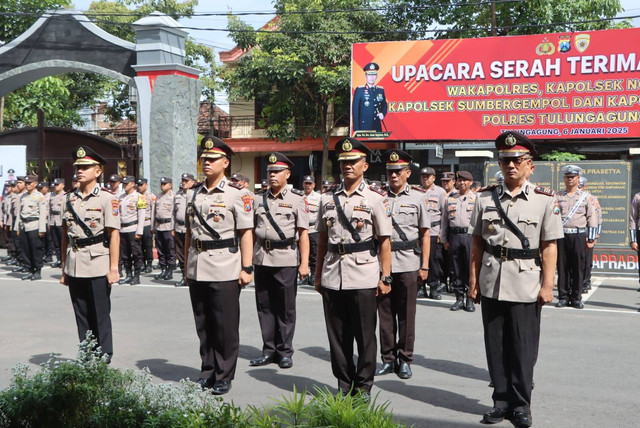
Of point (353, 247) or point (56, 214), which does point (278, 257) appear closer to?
point (353, 247)

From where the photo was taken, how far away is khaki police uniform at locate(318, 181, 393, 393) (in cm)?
513

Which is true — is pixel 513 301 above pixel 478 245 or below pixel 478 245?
below

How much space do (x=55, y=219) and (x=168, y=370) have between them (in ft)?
33.3

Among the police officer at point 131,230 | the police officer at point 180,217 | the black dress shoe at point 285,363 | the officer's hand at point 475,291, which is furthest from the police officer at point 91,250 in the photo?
the police officer at point 131,230

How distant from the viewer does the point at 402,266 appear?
645 cm

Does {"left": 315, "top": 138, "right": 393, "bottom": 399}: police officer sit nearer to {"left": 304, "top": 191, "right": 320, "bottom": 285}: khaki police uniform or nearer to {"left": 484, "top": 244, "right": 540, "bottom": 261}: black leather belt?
{"left": 484, "top": 244, "right": 540, "bottom": 261}: black leather belt

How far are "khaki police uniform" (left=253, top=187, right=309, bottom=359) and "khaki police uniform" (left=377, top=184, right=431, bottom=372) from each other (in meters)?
0.97

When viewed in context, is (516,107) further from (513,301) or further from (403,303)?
(513,301)

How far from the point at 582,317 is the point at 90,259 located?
6306mm

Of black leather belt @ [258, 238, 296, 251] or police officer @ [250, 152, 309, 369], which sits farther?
black leather belt @ [258, 238, 296, 251]

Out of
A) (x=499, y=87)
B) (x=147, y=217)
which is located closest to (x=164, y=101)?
(x=147, y=217)

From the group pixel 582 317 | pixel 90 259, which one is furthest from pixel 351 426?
pixel 582 317

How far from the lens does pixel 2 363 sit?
6504 millimetres

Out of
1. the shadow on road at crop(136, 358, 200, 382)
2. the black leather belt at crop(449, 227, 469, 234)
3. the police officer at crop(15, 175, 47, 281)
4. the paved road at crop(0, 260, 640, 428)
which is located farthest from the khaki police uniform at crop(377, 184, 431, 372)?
the police officer at crop(15, 175, 47, 281)
